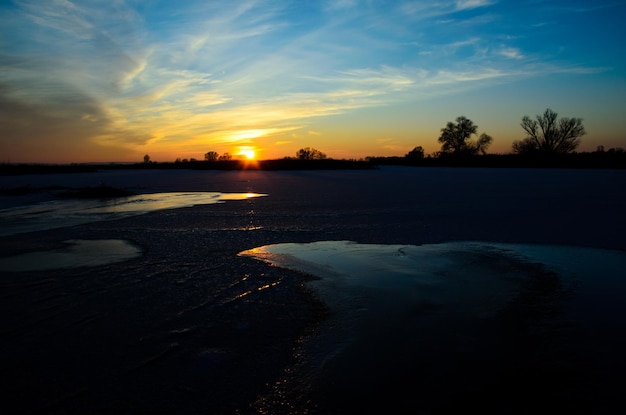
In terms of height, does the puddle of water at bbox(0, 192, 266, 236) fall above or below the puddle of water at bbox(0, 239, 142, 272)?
above

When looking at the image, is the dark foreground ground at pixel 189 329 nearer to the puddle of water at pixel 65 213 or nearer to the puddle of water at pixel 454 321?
the puddle of water at pixel 454 321

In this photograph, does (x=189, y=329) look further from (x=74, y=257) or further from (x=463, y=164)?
(x=463, y=164)

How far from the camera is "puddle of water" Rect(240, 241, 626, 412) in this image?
2.83 m

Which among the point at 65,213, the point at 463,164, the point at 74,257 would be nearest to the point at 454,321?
the point at 74,257

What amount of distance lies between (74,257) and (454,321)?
6041mm

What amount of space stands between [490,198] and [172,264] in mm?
12183

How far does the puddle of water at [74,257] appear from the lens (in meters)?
5.87

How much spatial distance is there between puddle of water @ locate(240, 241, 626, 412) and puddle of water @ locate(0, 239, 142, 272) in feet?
8.12

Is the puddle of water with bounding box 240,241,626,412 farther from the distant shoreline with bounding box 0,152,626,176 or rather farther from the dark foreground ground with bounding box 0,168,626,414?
the distant shoreline with bounding box 0,152,626,176

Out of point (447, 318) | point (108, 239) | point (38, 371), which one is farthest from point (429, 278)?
point (108, 239)

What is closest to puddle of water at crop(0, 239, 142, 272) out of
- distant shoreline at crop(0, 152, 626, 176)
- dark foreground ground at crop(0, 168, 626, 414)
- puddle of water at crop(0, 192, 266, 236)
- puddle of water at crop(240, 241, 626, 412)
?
dark foreground ground at crop(0, 168, 626, 414)

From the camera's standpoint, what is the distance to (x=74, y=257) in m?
6.34

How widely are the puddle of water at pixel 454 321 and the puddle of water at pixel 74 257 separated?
A: 8.12 feet

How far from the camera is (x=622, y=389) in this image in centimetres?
267
